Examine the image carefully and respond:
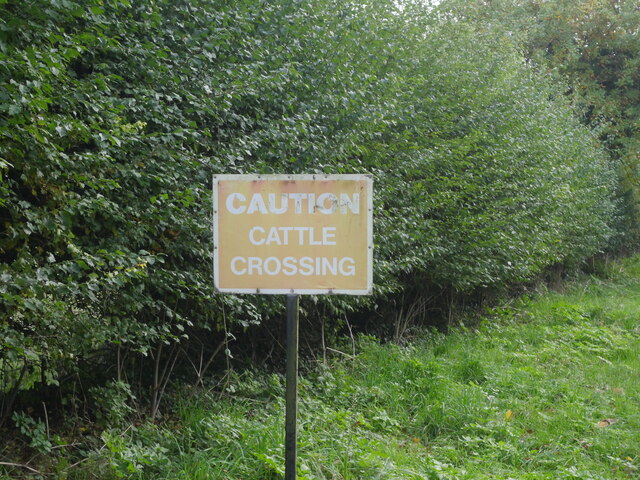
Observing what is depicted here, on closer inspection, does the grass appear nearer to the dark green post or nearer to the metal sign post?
the dark green post

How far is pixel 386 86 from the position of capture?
7344 millimetres

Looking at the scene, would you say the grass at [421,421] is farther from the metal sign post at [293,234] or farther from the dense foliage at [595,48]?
the dense foliage at [595,48]

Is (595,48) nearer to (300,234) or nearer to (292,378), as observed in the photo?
(300,234)

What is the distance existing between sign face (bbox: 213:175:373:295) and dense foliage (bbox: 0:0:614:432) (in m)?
1.21

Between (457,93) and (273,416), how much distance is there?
6.35 m

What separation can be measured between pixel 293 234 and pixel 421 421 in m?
3.90

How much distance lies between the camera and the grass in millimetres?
4734

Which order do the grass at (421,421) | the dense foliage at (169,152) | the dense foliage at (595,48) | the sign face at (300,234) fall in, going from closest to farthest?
the sign face at (300,234) → the dense foliage at (169,152) → the grass at (421,421) → the dense foliage at (595,48)

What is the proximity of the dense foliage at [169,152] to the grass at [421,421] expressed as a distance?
690mm

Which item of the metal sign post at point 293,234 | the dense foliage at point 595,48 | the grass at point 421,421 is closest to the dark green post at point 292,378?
the metal sign post at point 293,234

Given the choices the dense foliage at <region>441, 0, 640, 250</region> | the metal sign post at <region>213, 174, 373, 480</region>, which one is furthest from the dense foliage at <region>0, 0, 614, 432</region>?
the dense foliage at <region>441, 0, 640, 250</region>

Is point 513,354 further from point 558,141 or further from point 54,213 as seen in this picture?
point 54,213

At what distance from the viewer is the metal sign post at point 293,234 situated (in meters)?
3.00

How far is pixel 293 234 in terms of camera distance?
3008 millimetres
